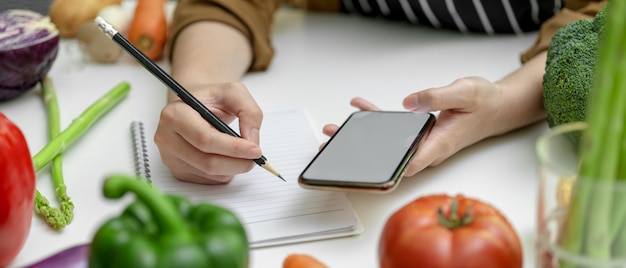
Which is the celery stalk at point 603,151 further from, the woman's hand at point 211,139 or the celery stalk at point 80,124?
the celery stalk at point 80,124

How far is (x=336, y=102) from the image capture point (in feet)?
3.18

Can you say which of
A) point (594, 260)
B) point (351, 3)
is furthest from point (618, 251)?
point (351, 3)

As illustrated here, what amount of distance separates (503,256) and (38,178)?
1.57 feet

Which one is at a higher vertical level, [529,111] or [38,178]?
[38,178]

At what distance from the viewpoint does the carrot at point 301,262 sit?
0.59 meters

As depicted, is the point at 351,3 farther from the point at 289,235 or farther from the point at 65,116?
the point at 289,235

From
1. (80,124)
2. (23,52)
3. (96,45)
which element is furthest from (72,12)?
(80,124)

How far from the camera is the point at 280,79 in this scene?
105 centimetres

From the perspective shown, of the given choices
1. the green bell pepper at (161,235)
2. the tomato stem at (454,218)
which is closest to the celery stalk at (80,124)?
the green bell pepper at (161,235)

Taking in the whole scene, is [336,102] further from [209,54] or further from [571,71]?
[571,71]

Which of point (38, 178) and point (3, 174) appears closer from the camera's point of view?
point (3, 174)

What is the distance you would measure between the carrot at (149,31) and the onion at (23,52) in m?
0.14

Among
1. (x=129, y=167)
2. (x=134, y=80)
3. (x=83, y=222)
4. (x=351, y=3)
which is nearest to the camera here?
(x=83, y=222)

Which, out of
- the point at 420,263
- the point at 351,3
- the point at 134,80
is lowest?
the point at 351,3
